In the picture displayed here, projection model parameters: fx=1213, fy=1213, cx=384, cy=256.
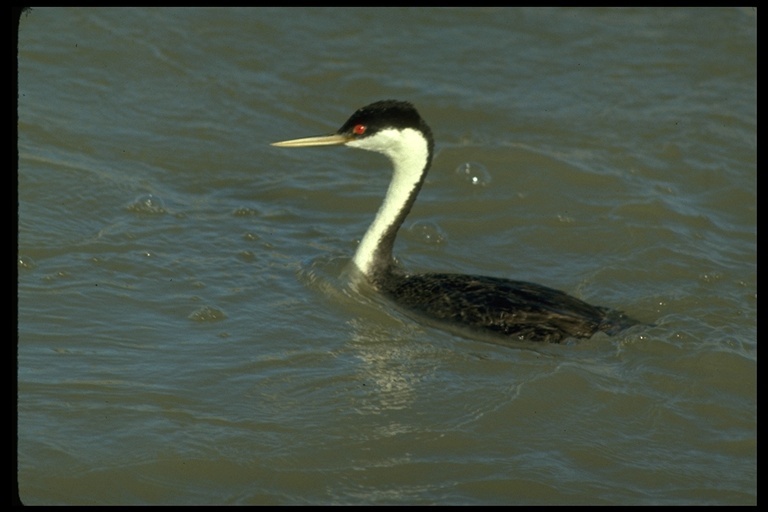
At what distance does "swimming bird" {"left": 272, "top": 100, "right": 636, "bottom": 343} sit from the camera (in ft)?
22.0

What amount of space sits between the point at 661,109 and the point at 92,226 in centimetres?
532

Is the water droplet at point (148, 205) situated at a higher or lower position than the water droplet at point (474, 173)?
lower

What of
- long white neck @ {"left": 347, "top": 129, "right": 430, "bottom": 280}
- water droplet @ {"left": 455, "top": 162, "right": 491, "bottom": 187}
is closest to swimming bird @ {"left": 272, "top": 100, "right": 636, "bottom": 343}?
long white neck @ {"left": 347, "top": 129, "right": 430, "bottom": 280}

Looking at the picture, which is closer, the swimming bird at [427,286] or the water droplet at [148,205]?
the swimming bird at [427,286]

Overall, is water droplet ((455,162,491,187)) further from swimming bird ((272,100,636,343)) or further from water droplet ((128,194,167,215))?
water droplet ((128,194,167,215))

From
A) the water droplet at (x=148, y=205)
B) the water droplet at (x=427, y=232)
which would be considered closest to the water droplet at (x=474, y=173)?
the water droplet at (x=427, y=232)

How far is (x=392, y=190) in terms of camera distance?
301 inches

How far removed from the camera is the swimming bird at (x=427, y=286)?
22.0 ft

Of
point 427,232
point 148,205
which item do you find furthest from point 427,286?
point 148,205

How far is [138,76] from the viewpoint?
976 centimetres

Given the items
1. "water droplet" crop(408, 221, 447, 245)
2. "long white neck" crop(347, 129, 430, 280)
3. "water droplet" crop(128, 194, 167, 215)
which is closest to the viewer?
"long white neck" crop(347, 129, 430, 280)

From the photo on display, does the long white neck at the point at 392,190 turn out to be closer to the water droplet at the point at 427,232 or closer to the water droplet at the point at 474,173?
the water droplet at the point at 427,232

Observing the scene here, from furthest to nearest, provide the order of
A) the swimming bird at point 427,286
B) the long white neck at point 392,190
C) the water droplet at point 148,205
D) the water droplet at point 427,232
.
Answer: the water droplet at point 427,232 < the water droplet at point 148,205 < the long white neck at point 392,190 < the swimming bird at point 427,286
